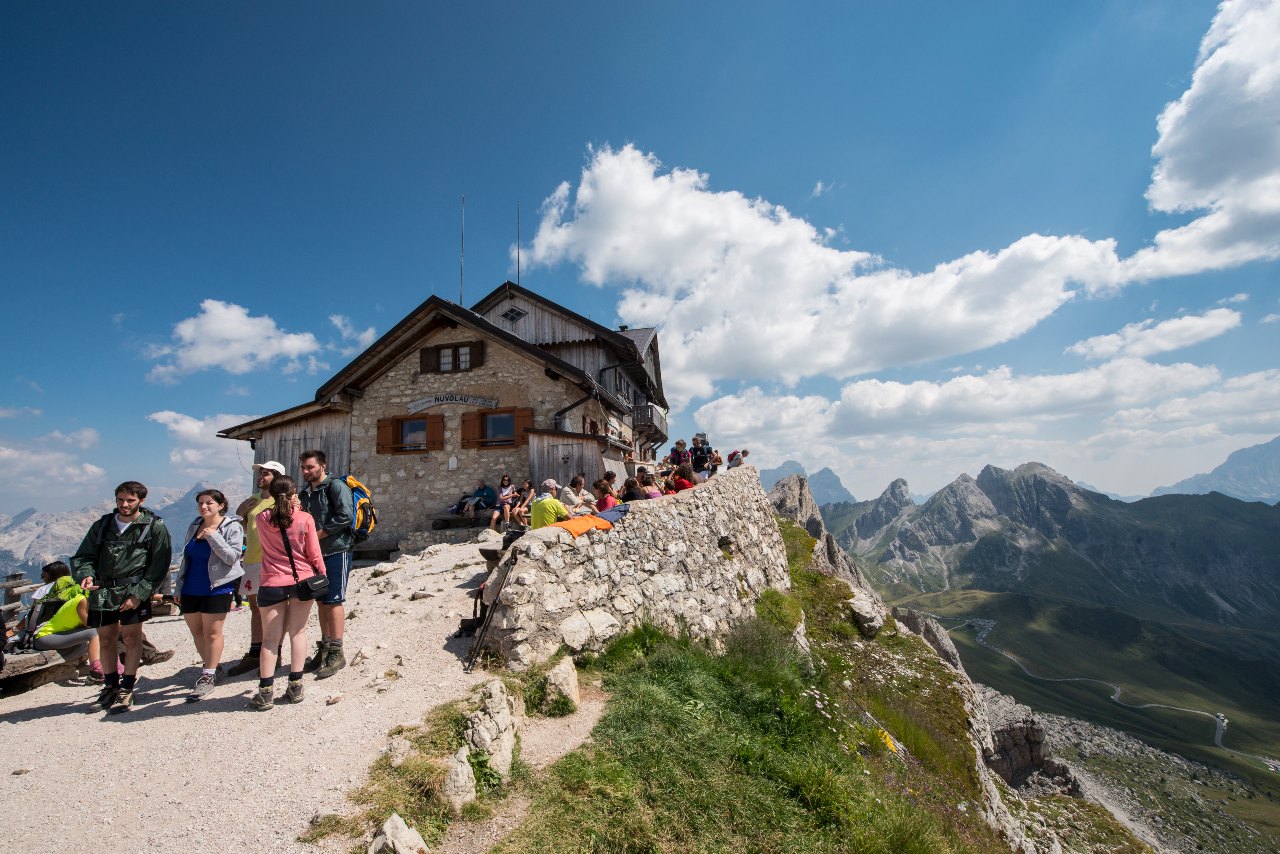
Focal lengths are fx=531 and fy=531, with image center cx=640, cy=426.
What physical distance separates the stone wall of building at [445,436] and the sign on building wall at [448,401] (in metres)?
0.15

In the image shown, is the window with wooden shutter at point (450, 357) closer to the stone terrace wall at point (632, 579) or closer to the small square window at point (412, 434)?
the small square window at point (412, 434)

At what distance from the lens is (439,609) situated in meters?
8.20

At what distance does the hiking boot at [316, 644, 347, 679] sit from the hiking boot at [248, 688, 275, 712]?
0.71 meters

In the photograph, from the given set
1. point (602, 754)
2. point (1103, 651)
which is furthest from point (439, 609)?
point (1103, 651)

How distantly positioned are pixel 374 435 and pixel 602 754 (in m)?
16.5

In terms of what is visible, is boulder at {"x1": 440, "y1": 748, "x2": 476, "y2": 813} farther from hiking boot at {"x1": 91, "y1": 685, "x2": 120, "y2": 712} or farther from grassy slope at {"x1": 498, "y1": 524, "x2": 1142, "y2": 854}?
hiking boot at {"x1": 91, "y1": 685, "x2": 120, "y2": 712}

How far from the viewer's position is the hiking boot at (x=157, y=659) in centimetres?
716

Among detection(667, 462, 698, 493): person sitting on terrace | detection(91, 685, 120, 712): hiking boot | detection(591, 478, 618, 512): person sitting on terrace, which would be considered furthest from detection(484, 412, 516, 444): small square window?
detection(91, 685, 120, 712): hiking boot

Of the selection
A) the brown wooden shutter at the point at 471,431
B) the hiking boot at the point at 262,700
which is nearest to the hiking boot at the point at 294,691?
the hiking boot at the point at 262,700

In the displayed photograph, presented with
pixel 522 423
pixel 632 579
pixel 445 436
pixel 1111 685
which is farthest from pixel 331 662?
pixel 1111 685

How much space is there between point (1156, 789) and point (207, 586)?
84.8 meters

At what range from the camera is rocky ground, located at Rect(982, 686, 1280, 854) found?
4609 cm

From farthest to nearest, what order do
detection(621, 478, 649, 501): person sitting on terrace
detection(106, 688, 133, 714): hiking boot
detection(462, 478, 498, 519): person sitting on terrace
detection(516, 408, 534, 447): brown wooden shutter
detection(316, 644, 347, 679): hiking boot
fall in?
detection(516, 408, 534, 447): brown wooden shutter
detection(462, 478, 498, 519): person sitting on terrace
detection(621, 478, 649, 501): person sitting on terrace
detection(316, 644, 347, 679): hiking boot
detection(106, 688, 133, 714): hiking boot

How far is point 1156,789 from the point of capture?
182 feet
